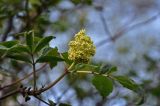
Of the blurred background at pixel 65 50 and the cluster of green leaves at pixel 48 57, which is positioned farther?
the blurred background at pixel 65 50

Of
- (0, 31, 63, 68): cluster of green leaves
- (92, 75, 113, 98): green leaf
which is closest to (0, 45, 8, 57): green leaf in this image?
(0, 31, 63, 68): cluster of green leaves

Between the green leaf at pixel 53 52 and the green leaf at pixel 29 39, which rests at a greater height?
the green leaf at pixel 29 39

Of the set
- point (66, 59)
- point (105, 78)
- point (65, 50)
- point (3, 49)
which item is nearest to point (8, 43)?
point (3, 49)

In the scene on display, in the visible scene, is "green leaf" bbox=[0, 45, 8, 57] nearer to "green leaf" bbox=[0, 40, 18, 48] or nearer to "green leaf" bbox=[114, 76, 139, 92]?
"green leaf" bbox=[0, 40, 18, 48]

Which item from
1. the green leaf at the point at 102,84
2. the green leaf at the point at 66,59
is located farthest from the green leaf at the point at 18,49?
the green leaf at the point at 102,84

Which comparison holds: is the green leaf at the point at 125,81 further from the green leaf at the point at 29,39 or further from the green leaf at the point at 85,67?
the green leaf at the point at 29,39

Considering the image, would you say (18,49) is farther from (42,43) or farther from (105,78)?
(105,78)

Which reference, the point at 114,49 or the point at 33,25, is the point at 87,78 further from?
the point at 114,49
